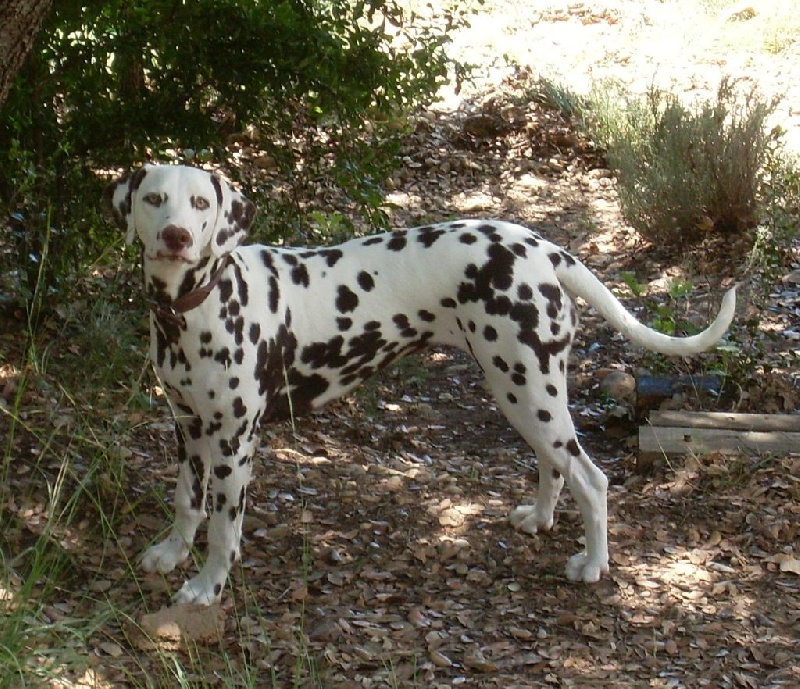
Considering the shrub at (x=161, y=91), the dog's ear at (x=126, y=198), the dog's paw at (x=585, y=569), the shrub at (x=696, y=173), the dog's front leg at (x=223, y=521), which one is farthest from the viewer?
the shrub at (x=696, y=173)

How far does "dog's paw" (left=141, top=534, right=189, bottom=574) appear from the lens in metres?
4.42

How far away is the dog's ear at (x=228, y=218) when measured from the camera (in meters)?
3.89

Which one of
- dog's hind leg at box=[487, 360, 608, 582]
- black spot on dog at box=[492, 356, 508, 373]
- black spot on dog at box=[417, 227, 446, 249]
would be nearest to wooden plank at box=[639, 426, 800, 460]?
dog's hind leg at box=[487, 360, 608, 582]

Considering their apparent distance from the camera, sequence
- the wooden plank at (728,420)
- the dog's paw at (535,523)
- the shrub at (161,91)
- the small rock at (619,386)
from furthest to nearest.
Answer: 1. the small rock at (619,386)
2. the wooden plank at (728,420)
3. the shrub at (161,91)
4. the dog's paw at (535,523)

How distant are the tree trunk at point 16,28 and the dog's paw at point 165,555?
184cm

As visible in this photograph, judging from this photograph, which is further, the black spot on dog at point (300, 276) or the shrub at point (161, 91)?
the shrub at point (161, 91)

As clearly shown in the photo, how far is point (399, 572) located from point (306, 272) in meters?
1.27

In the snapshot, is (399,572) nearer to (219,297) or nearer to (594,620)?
(594,620)

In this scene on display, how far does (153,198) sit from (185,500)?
1.29 meters

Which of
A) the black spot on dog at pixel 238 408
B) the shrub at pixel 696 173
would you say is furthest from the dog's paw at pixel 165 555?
the shrub at pixel 696 173

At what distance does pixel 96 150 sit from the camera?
18.1 feet

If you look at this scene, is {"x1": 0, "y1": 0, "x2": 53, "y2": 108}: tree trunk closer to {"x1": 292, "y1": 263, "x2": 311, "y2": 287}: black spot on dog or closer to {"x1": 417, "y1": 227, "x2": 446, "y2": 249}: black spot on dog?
{"x1": 292, "y1": 263, "x2": 311, "y2": 287}: black spot on dog

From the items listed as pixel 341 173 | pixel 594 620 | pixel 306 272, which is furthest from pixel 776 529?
pixel 341 173

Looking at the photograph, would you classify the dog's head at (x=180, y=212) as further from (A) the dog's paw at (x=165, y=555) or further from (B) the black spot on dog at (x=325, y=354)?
(A) the dog's paw at (x=165, y=555)
